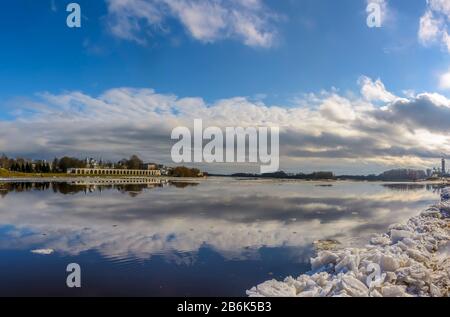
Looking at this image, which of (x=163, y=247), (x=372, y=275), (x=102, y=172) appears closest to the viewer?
(x=372, y=275)

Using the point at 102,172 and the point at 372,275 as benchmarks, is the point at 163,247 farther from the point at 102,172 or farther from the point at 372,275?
the point at 102,172

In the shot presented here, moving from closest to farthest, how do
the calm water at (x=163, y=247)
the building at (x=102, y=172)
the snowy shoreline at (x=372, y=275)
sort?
the snowy shoreline at (x=372, y=275), the calm water at (x=163, y=247), the building at (x=102, y=172)

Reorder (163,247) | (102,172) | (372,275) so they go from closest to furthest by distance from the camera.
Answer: (372,275) → (163,247) → (102,172)

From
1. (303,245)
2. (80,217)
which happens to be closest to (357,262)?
(303,245)

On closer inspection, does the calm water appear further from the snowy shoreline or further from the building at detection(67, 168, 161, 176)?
the building at detection(67, 168, 161, 176)

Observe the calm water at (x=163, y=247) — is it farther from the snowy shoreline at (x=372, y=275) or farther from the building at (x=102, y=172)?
the building at (x=102, y=172)

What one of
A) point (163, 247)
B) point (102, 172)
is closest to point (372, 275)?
point (163, 247)

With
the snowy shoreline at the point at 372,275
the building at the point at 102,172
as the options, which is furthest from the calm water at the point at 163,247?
the building at the point at 102,172

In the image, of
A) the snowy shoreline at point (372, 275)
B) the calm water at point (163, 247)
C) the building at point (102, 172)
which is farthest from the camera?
the building at point (102, 172)

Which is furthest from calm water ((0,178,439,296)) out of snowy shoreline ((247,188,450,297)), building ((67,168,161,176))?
building ((67,168,161,176))

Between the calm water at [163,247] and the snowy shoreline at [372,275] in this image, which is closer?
the snowy shoreline at [372,275]
